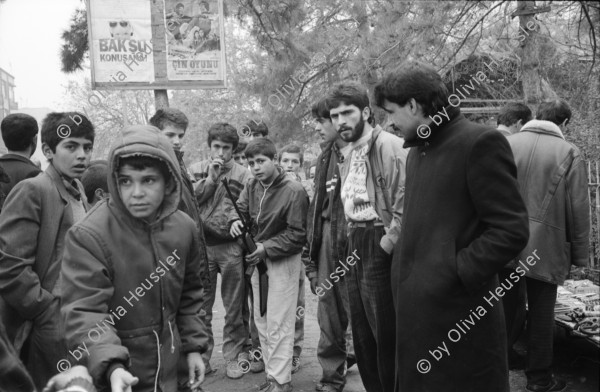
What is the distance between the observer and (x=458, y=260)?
2.59 m

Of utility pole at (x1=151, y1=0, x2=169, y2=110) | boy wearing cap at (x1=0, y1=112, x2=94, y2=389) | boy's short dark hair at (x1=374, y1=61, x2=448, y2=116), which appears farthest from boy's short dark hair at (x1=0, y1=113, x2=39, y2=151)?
boy's short dark hair at (x1=374, y1=61, x2=448, y2=116)

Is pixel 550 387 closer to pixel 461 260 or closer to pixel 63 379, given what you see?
pixel 461 260

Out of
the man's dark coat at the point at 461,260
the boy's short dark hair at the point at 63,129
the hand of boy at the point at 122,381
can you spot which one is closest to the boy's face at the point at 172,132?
the boy's short dark hair at the point at 63,129

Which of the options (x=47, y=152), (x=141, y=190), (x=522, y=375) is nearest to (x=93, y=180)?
(x=47, y=152)

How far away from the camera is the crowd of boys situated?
236 centimetres

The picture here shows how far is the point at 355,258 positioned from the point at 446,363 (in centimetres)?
140

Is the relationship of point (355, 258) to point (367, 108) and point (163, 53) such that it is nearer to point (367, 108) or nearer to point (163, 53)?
point (367, 108)

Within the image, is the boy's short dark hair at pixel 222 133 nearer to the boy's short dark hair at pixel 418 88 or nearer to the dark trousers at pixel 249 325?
the dark trousers at pixel 249 325

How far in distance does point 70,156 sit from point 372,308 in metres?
2.12

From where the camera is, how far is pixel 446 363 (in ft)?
8.73

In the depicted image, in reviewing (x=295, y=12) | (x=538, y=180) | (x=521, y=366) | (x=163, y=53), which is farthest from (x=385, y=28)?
(x=521, y=366)

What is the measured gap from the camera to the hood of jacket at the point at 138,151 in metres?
2.37

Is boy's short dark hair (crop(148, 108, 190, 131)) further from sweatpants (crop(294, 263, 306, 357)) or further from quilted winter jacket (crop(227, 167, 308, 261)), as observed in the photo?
sweatpants (crop(294, 263, 306, 357))

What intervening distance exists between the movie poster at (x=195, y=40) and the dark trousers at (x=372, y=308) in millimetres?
3742
